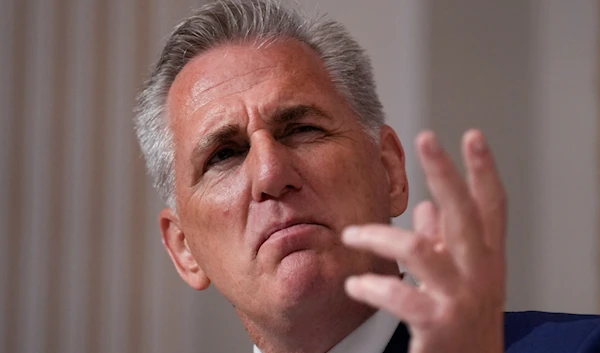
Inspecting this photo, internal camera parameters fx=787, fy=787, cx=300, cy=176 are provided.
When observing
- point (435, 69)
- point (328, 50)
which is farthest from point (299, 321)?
point (435, 69)

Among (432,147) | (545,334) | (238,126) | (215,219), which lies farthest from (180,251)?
(432,147)

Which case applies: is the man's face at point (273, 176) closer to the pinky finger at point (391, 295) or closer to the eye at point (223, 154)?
the eye at point (223, 154)

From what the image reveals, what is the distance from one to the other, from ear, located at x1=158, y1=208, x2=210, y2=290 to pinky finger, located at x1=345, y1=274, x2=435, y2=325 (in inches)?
45.9

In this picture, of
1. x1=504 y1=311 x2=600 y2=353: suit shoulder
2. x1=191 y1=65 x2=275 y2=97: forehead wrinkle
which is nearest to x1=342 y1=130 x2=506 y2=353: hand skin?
x1=504 y1=311 x2=600 y2=353: suit shoulder

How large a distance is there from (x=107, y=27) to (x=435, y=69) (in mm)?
1326

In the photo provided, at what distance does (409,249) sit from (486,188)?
14 cm

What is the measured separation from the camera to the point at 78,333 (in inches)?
117

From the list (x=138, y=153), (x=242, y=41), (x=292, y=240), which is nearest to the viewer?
(x=292, y=240)

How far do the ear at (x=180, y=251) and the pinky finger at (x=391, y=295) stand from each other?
1.17 metres

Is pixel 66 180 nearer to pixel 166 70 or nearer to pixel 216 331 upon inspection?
pixel 216 331

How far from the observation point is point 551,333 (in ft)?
5.30

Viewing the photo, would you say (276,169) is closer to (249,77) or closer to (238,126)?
(238,126)

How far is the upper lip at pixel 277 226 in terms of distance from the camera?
1.62 metres

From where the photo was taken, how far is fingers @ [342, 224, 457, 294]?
994 mm
